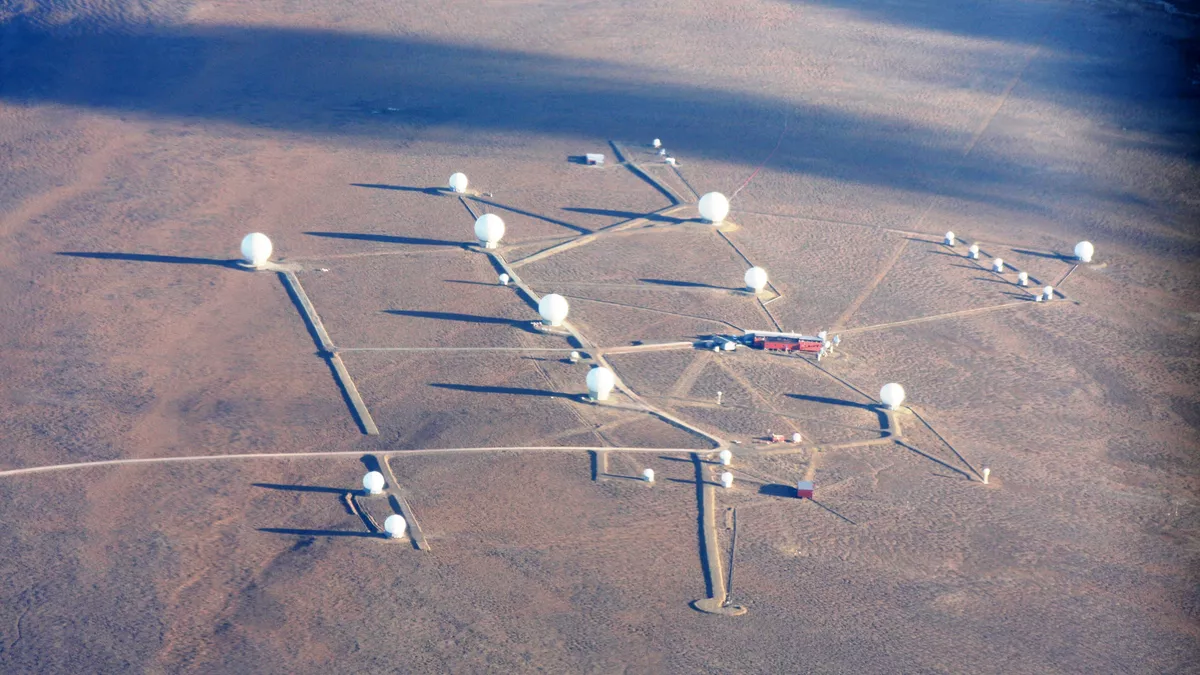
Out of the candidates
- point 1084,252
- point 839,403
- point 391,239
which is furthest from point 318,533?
point 1084,252

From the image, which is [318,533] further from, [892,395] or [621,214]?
[621,214]

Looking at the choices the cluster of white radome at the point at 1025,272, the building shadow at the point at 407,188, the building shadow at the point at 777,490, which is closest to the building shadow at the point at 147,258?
the building shadow at the point at 407,188

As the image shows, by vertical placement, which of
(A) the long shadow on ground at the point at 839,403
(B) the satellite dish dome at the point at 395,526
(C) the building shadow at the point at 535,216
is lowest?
(B) the satellite dish dome at the point at 395,526

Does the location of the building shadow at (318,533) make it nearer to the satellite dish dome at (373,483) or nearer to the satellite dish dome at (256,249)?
the satellite dish dome at (373,483)

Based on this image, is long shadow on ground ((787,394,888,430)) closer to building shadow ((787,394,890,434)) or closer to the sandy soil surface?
building shadow ((787,394,890,434))

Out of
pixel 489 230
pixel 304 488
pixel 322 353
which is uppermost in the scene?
pixel 489 230

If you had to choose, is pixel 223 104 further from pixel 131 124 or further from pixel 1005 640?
pixel 1005 640
